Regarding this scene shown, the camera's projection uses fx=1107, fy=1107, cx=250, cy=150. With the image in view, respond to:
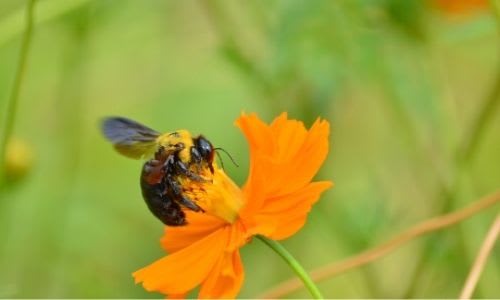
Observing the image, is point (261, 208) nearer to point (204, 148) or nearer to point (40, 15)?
point (204, 148)

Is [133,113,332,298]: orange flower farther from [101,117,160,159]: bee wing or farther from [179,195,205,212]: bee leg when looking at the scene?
[101,117,160,159]: bee wing

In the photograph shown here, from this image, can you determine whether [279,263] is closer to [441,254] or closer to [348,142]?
[441,254]

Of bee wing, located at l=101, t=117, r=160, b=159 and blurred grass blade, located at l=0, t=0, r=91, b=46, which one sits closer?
bee wing, located at l=101, t=117, r=160, b=159

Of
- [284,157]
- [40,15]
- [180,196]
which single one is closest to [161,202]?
[180,196]

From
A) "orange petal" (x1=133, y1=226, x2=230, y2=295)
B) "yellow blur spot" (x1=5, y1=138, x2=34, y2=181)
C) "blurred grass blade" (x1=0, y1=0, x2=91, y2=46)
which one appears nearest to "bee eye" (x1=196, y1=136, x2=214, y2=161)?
"orange petal" (x1=133, y1=226, x2=230, y2=295)

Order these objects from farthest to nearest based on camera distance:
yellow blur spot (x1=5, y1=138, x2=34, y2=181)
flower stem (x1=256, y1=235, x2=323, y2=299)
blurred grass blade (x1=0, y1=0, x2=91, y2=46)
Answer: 1. yellow blur spot (x1=5, y1=138, x2=34, y2=181)
2. blurred grass blade (x1=0, y1=0, x2=91, y2=46)
3. flower stem (x1=256, y1=235, x2=323, y2=299)

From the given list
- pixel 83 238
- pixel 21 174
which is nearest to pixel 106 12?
pixel 21 174

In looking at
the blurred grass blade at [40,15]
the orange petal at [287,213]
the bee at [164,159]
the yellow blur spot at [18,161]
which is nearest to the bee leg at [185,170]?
the bee at [164,159]
